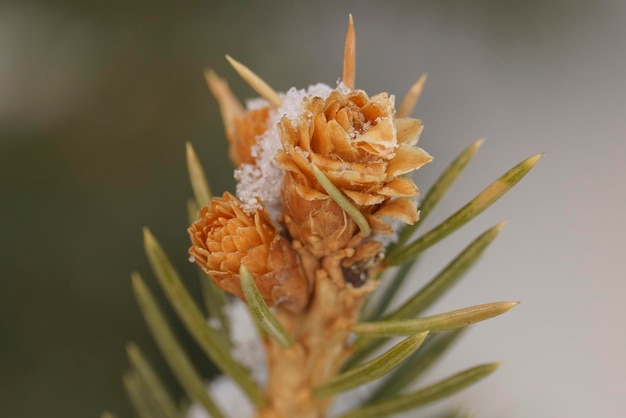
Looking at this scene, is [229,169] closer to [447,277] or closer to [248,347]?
[248,347]

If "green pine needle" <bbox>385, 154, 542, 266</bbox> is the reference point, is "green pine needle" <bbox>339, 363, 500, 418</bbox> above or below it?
below

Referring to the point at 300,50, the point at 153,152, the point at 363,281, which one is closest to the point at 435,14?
the point at 300,50

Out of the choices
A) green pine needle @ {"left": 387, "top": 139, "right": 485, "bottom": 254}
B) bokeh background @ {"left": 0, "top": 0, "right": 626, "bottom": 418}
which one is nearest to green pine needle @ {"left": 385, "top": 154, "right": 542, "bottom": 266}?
green pine needle @ {"left": 387, "top": 139, "right": 485, "bottom": 254}

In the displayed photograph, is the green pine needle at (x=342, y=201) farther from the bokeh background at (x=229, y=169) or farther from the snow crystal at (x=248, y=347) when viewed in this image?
the bokeh background at (x=229, y=169)

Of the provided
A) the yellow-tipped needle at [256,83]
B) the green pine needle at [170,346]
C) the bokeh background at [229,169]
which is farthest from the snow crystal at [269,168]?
the bokeh background at [229,169]

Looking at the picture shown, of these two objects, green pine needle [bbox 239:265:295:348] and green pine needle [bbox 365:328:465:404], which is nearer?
green pine needle [bbox 239:265:295:348]

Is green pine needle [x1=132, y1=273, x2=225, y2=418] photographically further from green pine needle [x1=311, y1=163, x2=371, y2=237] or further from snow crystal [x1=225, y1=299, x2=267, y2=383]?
green pine needle [x1=311, y1=163, x2=371, y2=237]
